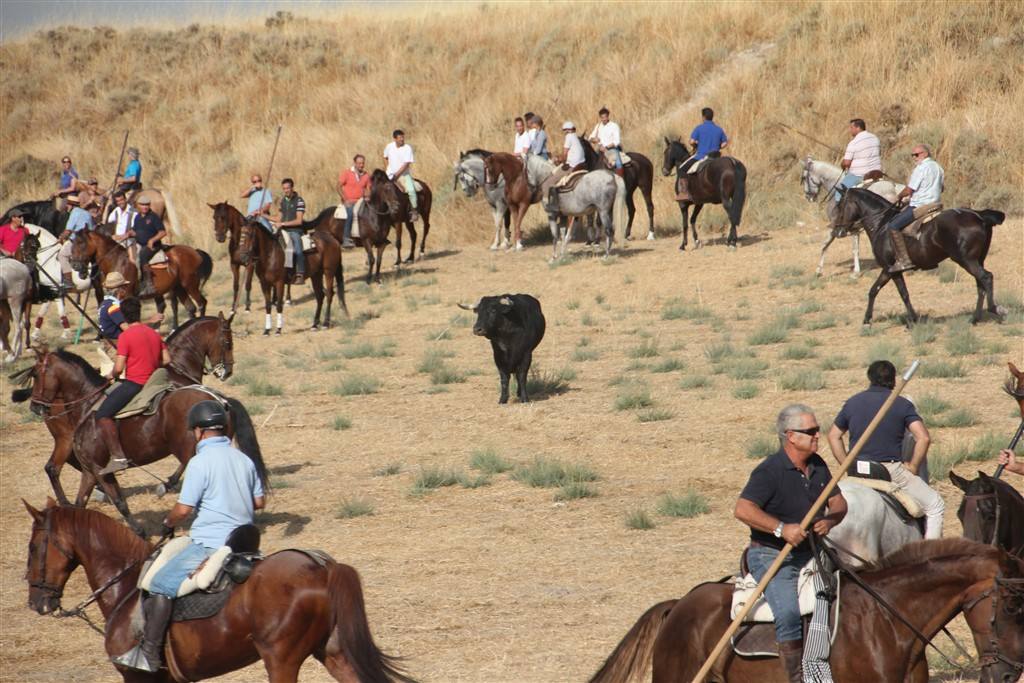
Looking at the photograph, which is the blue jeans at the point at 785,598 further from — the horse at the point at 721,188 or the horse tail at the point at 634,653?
the horse at the point at 721,188

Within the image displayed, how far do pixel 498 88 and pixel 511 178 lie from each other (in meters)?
11.9

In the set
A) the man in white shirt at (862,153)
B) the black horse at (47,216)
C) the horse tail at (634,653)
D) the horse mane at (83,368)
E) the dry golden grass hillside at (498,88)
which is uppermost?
the dry golden grass hillside at (498,88)

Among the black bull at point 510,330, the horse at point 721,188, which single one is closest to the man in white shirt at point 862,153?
the horse at point 721,188

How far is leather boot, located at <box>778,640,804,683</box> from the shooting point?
6352 millimetres

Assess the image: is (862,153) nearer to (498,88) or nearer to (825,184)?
(825,184)

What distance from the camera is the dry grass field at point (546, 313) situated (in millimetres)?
11844

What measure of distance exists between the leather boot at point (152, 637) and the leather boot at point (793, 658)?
333 centimetres

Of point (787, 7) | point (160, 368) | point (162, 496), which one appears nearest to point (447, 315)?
point (162, 496)

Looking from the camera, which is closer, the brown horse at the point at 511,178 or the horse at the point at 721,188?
the horse at the point at 721,188

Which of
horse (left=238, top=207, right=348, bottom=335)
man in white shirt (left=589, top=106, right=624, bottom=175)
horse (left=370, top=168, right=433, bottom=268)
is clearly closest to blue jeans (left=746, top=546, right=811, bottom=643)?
horse (left=238, top=207, right=348, bottom=335)

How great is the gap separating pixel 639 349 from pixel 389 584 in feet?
36.2

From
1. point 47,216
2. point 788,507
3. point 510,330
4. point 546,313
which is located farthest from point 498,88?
point 788,507

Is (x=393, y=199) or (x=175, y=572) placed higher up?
(x=393, y=199)

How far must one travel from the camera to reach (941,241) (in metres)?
20.7
